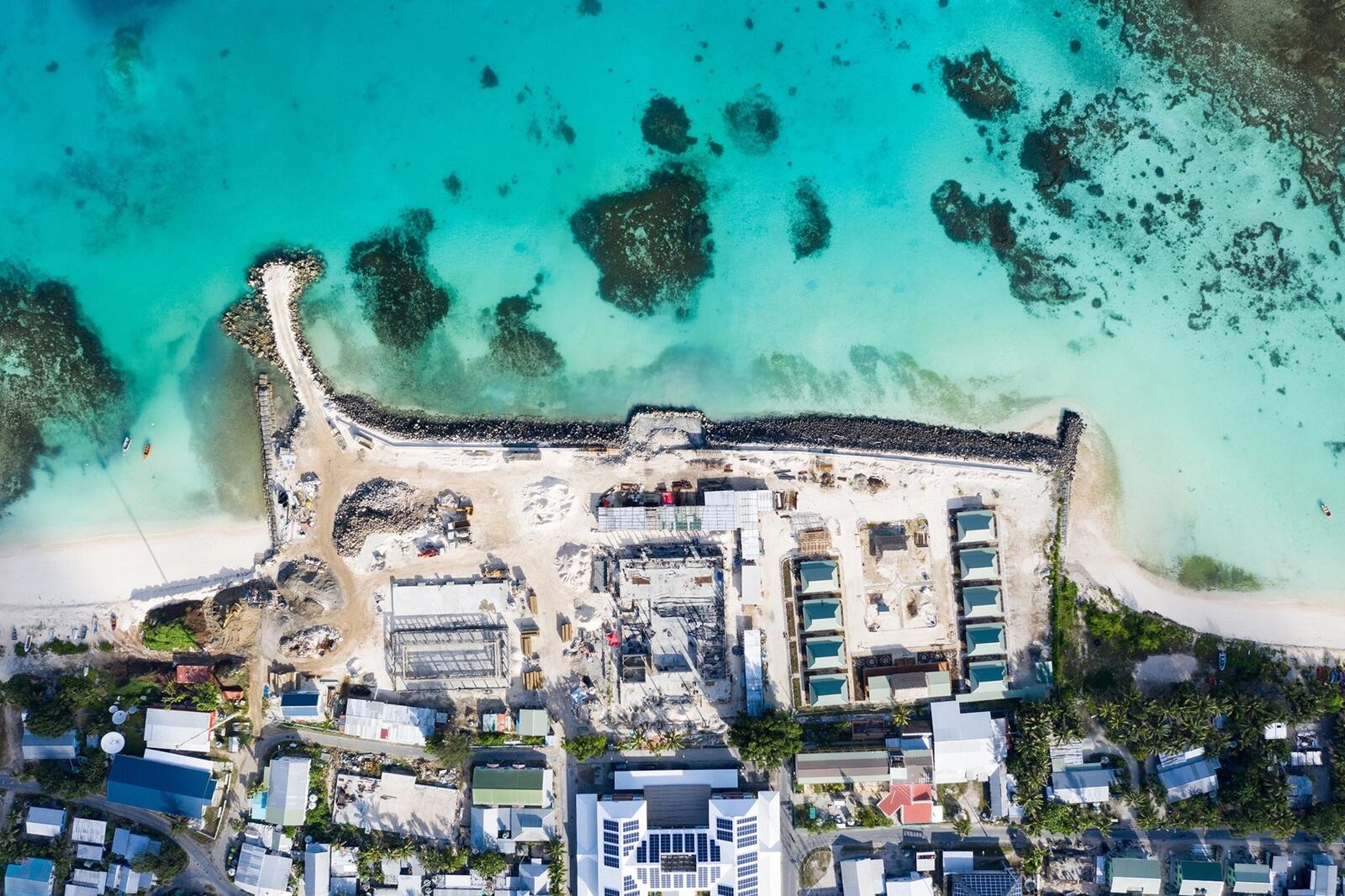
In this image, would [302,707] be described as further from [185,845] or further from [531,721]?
[531,721]

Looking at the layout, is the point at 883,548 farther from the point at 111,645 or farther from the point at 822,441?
the point at 111,645

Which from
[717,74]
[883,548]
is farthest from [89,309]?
[883,548]

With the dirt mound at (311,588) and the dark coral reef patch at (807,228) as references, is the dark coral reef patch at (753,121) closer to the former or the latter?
the dark coral reef patch at (807,228)

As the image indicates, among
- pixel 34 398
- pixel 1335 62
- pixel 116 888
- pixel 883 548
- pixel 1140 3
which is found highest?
pixel 1140 3

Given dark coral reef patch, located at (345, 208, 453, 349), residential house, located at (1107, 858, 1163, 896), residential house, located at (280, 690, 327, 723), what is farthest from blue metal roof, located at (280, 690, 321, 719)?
residential house, located at (1107, 858, 1163, 896)

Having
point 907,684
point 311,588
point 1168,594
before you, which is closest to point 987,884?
point 907,684

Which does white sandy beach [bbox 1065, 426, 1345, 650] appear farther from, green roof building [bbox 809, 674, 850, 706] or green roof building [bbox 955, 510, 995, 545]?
green roof building [bbox 809, 674, 850, 706]
